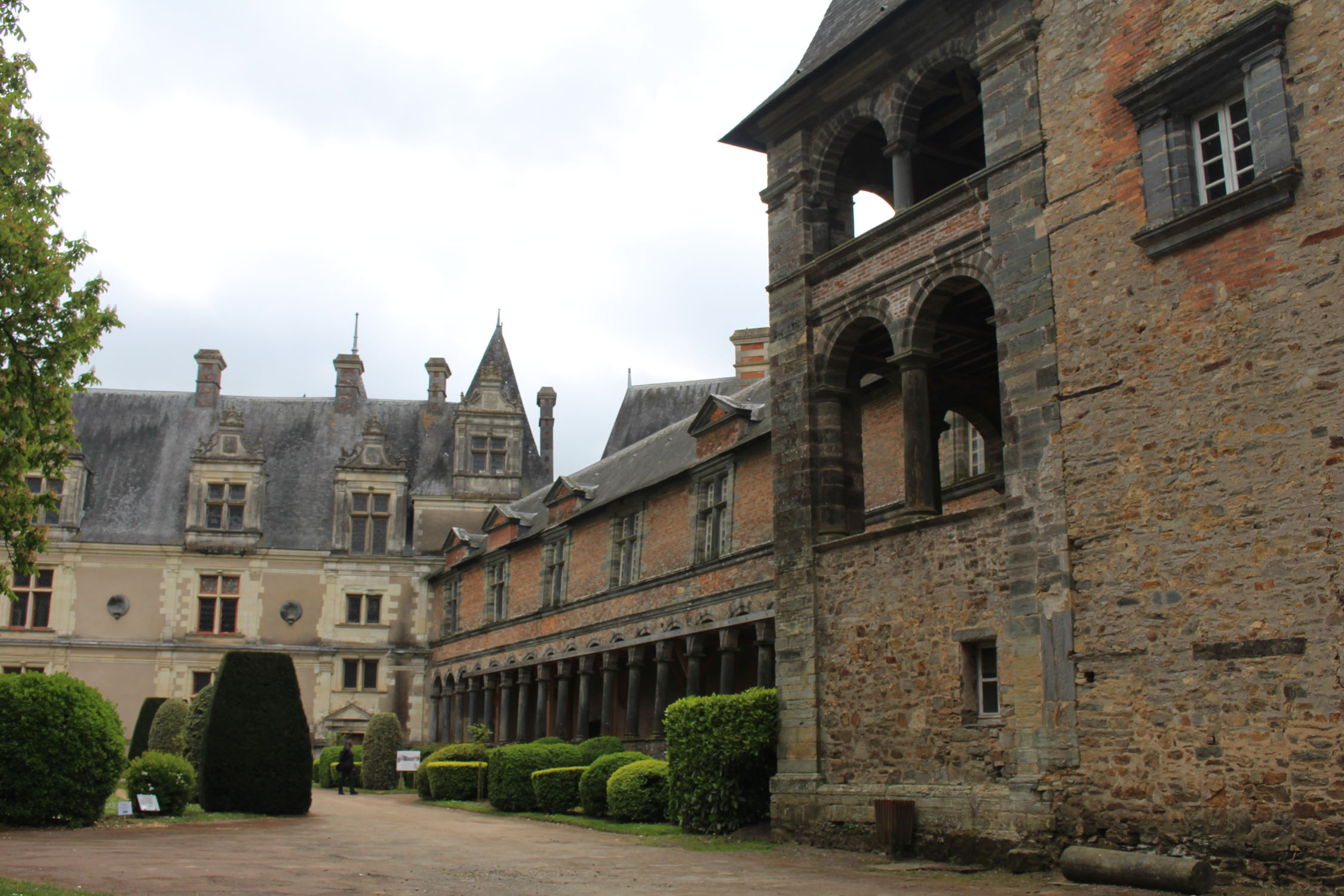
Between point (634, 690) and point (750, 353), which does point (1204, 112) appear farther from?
point (750, 353)

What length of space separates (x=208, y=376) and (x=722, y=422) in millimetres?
25840

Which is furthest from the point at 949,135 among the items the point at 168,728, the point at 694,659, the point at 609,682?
the point at 168,728

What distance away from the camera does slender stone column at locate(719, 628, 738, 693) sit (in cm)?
2111

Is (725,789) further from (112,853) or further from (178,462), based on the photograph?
(178,462)

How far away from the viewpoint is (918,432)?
45.0ft

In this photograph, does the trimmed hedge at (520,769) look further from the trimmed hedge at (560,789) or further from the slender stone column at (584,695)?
the slender stone column at (584,695)

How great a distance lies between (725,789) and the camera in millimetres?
15352

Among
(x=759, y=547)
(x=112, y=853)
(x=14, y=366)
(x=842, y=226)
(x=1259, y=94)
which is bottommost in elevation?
(x=112, y=853)

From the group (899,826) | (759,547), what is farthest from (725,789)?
(759,547)

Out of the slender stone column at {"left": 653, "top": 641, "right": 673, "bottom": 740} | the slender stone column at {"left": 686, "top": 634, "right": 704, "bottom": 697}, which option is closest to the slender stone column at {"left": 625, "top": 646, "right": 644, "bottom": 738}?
the slender stone column at {"left": 653, "top": 641, "right": 673, "bottom": 740}

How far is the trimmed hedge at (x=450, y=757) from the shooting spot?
25.0m

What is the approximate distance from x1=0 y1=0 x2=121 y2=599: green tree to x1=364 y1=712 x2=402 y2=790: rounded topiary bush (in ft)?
51.9

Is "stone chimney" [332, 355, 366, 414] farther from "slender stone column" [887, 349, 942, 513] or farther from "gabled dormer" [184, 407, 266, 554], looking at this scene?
"slender stone column" [887, 349, 942, 513]

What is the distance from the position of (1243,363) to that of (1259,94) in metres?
2.30
